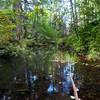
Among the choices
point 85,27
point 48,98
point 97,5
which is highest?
point 97,5

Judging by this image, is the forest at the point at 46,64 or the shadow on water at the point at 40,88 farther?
the forest at the point at 46,64

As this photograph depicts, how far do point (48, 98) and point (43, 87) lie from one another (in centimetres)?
156

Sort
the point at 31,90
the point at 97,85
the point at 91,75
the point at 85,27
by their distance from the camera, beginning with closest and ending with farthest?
the point at 31,90 < the point at 97,85 < the point at 91,75 < the point at 85,27

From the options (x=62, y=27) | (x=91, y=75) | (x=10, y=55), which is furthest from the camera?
(x=62, y=27)

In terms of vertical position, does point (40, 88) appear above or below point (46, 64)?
below

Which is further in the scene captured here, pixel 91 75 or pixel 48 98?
pixel 91 75

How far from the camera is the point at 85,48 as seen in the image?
854 inches

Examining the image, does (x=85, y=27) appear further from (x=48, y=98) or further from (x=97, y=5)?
(x=48, y=98)

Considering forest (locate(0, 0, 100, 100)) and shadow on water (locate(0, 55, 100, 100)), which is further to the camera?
forest (locate(0, 0, 100, 100))

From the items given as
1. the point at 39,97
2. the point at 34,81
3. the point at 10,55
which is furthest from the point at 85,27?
the point at 39,97

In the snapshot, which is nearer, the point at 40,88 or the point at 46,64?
the point at 40,88

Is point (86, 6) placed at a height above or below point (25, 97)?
above

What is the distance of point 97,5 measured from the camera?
21.6 m

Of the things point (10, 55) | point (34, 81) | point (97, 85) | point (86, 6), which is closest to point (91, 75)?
point (97, 85)
